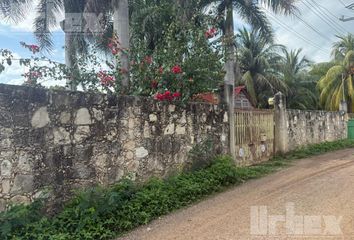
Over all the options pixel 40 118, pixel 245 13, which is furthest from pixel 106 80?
pixel 245 13

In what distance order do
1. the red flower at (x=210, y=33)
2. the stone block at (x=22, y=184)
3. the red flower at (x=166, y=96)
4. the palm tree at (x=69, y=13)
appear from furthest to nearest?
the palm tree at (x=69, y=13) < the red flower at (x=210, y=33) < the red flower at (x=166, y=96) < the stone block at (x=22, y=184)

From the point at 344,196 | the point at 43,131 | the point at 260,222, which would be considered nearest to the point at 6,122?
the point at 43,131

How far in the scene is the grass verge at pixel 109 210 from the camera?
4387 millimetres

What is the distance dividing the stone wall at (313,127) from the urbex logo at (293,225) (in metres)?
8.15

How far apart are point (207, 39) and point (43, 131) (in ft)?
16.8

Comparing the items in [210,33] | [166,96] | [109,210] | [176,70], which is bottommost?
[109,210]

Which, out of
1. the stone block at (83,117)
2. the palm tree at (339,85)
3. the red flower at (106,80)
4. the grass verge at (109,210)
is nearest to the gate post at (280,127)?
the grass verge at (109,210)

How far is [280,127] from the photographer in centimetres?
1223

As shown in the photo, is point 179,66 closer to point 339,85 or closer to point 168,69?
point 168,69

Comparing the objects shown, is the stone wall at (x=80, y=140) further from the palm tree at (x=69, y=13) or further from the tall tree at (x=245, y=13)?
the tall tree at (x=245, y=13)

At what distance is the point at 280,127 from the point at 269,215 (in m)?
7.34

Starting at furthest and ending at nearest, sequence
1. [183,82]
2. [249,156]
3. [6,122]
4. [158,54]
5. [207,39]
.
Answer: [249,156], [207,39], [158,54], [183,82], [6,122]

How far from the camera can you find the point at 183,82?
307 inches

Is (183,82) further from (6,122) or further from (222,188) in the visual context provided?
(6,122)
